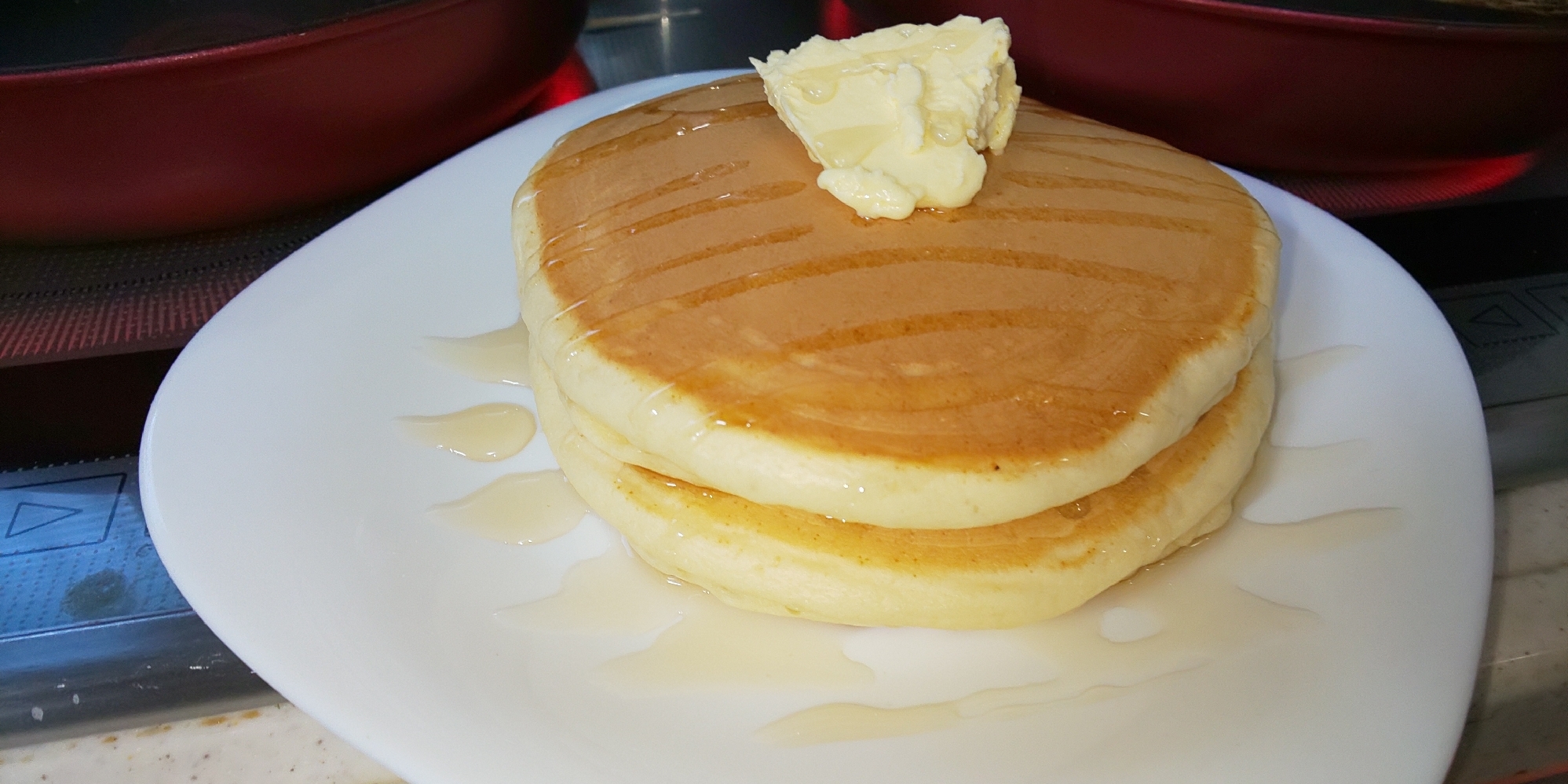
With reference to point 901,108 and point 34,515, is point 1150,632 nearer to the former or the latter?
point 901,108

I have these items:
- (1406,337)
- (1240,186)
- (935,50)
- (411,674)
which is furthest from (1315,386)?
(411,674)

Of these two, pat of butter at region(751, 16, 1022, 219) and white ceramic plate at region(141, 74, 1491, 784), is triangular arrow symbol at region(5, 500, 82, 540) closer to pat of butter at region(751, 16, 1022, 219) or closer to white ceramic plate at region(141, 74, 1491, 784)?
white ceramic plate at region(141, 74, 1491, 784)

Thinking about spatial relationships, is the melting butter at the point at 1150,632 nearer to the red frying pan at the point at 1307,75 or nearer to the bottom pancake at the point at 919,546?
the bottom pancake at the point at 919,546

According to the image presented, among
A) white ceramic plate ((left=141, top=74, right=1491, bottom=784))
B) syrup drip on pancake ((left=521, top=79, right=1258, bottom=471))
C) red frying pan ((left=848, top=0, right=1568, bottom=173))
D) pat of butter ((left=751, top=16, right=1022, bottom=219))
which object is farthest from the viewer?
red frying pan ((left=848, top=0, right=1568, bottom=173))

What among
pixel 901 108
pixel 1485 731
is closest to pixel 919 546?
pixel 901 108

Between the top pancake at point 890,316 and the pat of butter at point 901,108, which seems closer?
the top pancake at point 890,316

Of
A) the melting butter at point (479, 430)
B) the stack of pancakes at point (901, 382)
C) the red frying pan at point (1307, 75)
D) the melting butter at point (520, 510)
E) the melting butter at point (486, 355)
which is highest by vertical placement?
the red frying pan at point (1307, 75)

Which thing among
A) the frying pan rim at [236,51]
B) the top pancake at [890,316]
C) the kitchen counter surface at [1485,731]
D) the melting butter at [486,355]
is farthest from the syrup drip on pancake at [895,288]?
the kitchen counter surface at [1485,731]

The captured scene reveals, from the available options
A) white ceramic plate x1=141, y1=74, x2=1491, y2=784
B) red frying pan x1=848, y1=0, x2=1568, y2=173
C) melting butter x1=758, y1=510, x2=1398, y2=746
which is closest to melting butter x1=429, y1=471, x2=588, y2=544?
white ceramic plate x1=141, y1=74, x2=1491, y2=784
